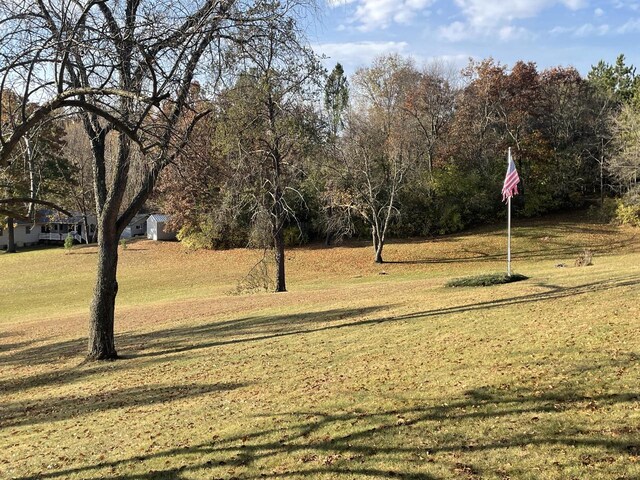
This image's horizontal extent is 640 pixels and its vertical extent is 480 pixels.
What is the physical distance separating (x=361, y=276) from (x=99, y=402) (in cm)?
2331

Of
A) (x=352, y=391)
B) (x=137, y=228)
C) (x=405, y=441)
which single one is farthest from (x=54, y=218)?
(x=137, y=228)

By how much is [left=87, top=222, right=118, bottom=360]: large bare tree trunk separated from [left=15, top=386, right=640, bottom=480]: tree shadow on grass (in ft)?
20.6

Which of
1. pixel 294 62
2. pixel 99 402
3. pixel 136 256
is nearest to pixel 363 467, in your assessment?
pixel 99 402

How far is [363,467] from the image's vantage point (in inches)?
174

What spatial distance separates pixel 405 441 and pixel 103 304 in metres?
8.42

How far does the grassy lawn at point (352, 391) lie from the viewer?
4559mm

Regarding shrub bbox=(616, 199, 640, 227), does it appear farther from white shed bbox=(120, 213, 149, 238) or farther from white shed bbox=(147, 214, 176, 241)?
white shed bbox=(120, 213, 149, 238)

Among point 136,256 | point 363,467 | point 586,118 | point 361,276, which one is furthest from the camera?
point 586,118

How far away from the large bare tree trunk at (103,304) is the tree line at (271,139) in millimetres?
30

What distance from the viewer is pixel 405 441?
15.8 ft

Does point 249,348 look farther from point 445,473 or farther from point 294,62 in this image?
point 445,473

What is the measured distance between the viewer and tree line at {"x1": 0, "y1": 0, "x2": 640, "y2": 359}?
629 centimetres

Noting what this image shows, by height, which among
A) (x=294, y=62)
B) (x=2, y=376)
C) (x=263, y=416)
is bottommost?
(x=2, y=376)

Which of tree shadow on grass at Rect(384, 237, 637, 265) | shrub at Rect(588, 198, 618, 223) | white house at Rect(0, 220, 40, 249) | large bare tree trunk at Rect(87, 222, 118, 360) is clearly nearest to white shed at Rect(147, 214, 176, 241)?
white house at Rect(0, 220, 40, 249)
